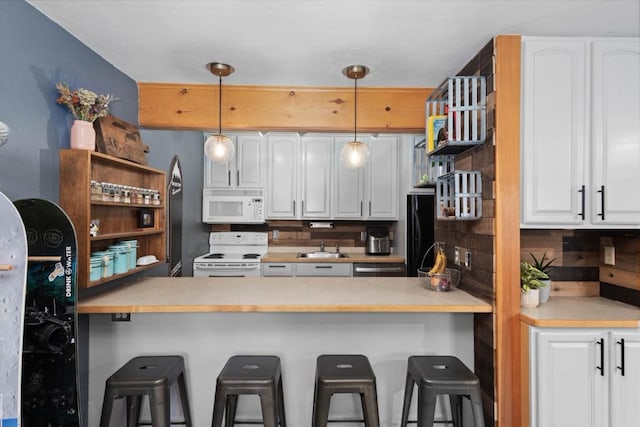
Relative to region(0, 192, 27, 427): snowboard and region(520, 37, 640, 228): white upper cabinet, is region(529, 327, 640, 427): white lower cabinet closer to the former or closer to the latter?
region(520, 37, 640, 228): white upper cabinet

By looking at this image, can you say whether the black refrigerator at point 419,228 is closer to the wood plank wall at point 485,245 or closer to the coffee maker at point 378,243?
the coffee maker at point 378,243

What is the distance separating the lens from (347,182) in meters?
4.19

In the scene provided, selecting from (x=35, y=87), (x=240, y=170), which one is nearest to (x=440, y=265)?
(x=35, y=87)

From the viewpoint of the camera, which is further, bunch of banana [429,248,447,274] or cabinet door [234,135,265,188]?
cabinet door [234,135,265,188]

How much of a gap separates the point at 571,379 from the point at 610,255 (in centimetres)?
88

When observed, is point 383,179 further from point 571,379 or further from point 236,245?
point 571,379

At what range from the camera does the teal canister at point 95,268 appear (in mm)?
1760

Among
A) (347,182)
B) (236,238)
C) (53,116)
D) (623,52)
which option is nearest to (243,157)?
(236,238)

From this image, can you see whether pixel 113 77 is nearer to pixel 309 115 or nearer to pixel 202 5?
pixel 202 5

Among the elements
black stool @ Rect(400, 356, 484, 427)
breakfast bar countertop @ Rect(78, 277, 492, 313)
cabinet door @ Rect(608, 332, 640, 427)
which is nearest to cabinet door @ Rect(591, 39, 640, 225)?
cabinet door @ Rect(608, 332, 640, 427)

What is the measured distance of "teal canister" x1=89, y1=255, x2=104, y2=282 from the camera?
5.77 feet

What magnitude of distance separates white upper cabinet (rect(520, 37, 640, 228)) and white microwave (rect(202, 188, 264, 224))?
9.85 feet

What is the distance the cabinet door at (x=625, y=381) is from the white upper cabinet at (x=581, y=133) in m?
0.59

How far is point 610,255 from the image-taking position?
2025 millimetres
